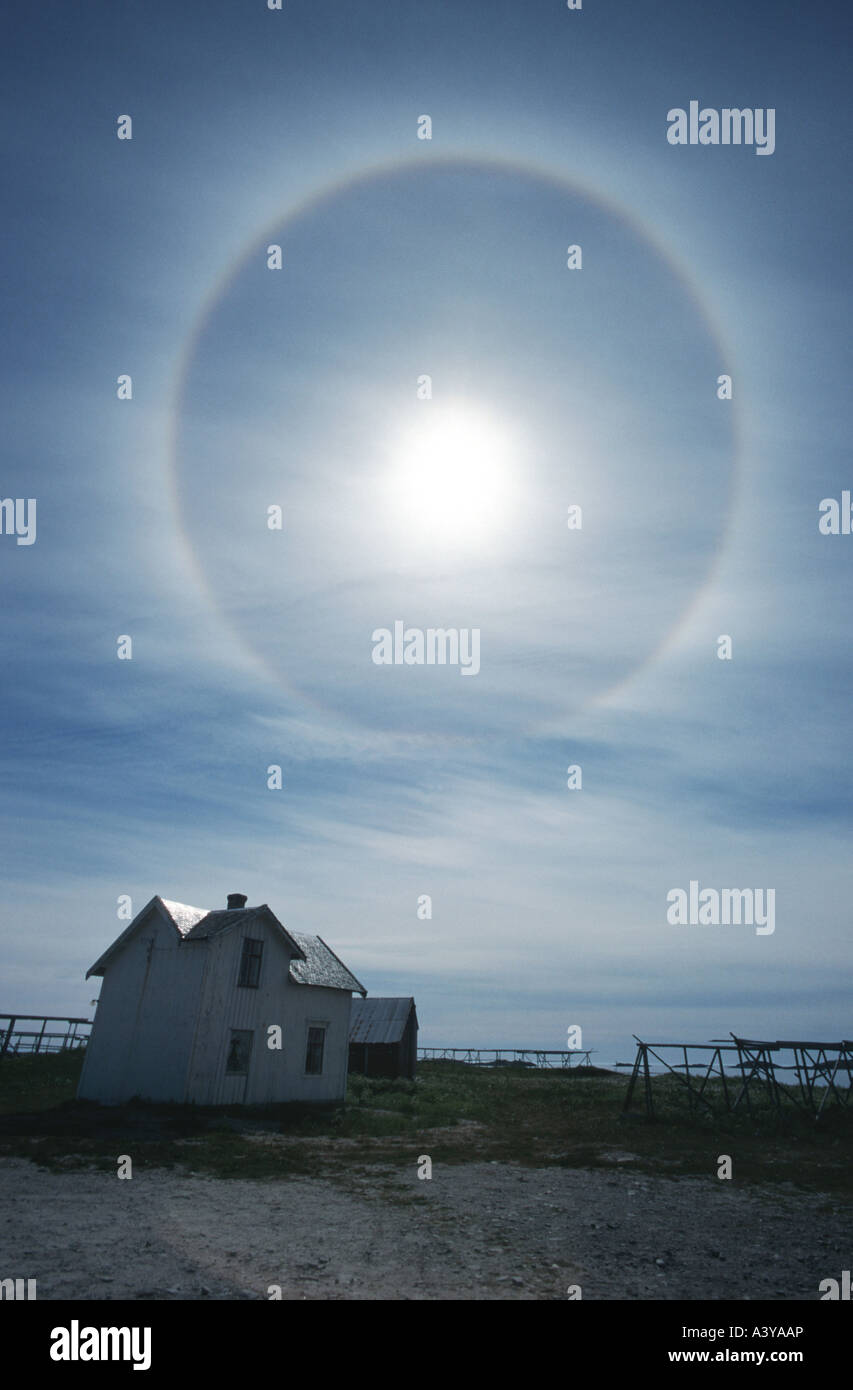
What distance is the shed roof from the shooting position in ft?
106

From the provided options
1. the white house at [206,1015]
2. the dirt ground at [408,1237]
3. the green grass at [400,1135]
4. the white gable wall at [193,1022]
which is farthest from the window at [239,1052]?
the dirt ground at [408,1237]

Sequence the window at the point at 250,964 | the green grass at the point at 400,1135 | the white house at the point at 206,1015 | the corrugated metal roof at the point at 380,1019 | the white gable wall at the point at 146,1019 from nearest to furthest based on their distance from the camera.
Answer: the green grass at the point at 400,1135, the white gable wall at the point at 146,1019, the white house at the point at 206,1015, the window at the point at 250,964, the corrugated metal roof at the point at 380,1019

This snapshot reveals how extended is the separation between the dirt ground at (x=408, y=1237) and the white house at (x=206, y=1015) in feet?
34.6

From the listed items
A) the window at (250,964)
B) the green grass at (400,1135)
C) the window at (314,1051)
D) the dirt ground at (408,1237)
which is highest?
the window at (250,964)

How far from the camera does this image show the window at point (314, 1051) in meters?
31.8

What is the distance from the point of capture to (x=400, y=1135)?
2512 cm

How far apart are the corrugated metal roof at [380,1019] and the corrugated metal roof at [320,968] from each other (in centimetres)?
933

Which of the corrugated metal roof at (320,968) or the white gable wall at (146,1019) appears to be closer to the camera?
the white gable wall at (146,1019)

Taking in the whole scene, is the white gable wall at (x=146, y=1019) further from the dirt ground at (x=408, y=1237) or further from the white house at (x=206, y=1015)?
the dirt ground at (x=408, y=1237)

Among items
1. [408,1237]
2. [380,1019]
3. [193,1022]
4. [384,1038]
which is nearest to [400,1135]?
[193,1022]

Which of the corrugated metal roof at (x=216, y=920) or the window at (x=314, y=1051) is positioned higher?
the corrugated metal roof at (x=216, y=920)

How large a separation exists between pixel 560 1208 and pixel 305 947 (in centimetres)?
2234

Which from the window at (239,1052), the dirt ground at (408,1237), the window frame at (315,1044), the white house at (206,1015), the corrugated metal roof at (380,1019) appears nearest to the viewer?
the dirt ground at (408,1237)
